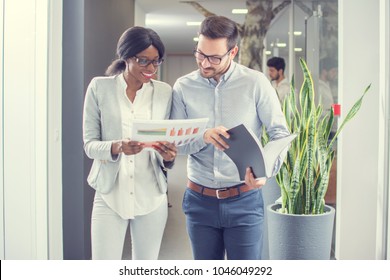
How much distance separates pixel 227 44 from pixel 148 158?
37cm

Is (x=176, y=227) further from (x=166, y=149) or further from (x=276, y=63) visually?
(x=276, y=63)

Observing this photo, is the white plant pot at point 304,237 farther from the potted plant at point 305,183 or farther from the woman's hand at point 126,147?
the woman's hand at point 126,147

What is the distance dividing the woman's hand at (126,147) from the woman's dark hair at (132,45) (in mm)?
198

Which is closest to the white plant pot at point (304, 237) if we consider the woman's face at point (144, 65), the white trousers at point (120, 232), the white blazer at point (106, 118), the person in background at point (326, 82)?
the person in background at point (326, 82)

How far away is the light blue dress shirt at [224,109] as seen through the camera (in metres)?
1.18

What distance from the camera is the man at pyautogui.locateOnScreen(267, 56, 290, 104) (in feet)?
5.38

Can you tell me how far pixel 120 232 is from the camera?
1214 millimetres

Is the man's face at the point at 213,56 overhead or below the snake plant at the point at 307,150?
overhead

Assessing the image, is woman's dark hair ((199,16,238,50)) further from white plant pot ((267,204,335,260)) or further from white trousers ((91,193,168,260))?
white plant pot ((267,204,335,260))

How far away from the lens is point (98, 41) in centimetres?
144

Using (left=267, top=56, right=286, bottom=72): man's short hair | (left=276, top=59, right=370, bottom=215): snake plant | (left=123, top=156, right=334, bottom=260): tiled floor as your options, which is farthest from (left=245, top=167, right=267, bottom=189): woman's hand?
(left=267, top=56, right=286, bottom=72): man's short hair

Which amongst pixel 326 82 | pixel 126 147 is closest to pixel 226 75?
pixel 126 147

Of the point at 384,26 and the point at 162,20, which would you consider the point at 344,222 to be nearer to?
the point at 384,26
